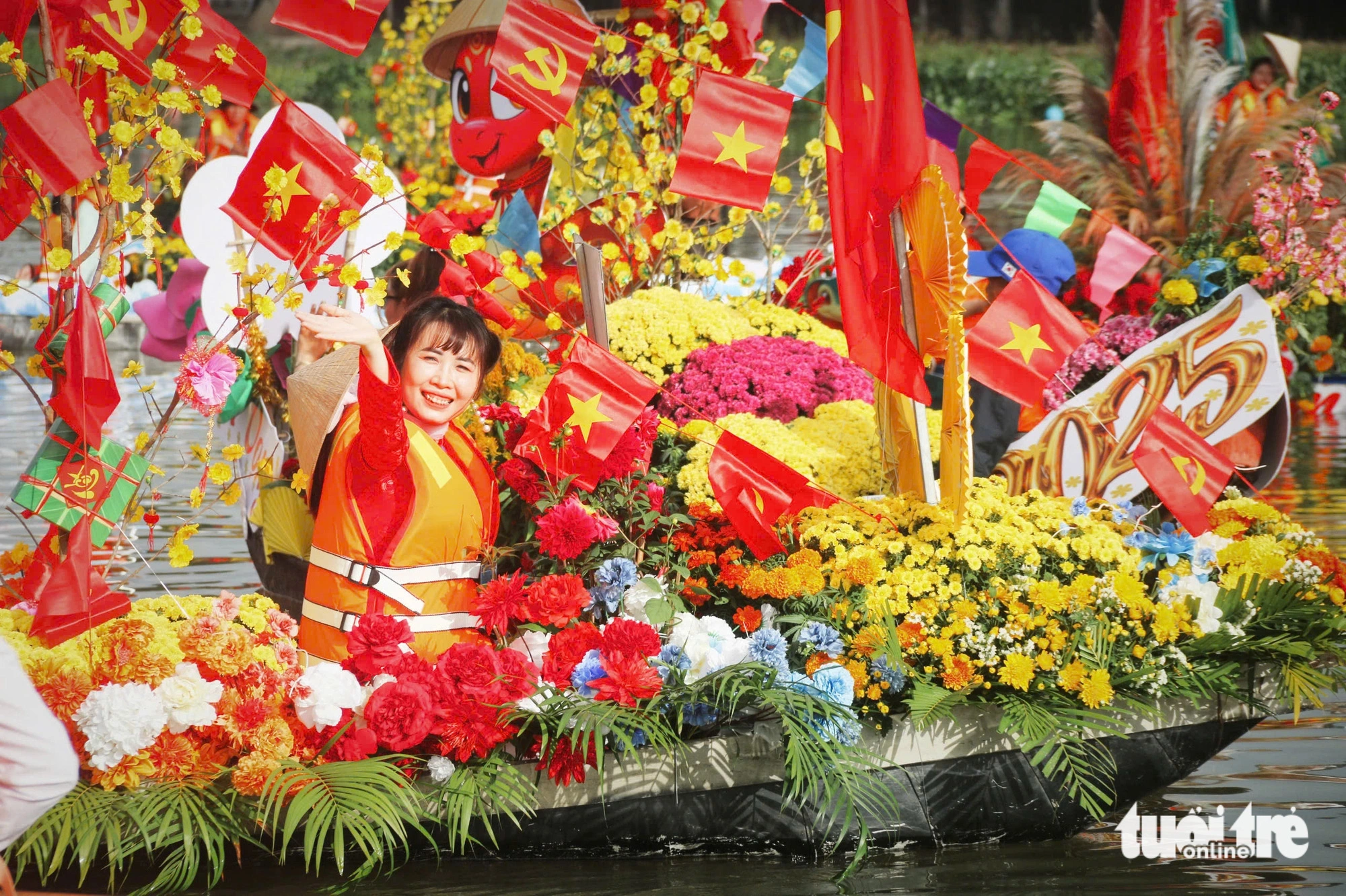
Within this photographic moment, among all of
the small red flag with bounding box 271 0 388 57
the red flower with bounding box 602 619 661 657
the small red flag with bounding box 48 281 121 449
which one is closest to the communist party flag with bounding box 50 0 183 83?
the small red flag with bounding box 271 0 388 57

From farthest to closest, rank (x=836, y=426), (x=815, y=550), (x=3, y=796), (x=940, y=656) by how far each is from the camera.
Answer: (x=836, y=426) → (x=815, y=550) → (x=940, y=656) → (x=3, y=796)

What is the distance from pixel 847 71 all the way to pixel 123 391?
8605mm

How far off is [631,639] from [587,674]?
0.43ft

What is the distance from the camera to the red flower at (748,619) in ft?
10.6

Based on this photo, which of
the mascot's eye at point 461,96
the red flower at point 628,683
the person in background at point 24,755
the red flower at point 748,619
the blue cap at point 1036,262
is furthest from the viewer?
the mascot's eye at point 461,96

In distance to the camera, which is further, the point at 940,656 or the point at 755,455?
the point at 755,455

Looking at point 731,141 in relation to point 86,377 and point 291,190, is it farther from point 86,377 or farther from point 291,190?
point 86,377

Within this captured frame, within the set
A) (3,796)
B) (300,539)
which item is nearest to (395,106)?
(300,539)

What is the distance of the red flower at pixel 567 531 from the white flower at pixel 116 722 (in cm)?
98

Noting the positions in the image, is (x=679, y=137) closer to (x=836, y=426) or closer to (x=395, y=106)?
(x=836, y=426)

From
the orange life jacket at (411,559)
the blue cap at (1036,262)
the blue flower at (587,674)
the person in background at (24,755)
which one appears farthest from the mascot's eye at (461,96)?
the person in background at (24,755)

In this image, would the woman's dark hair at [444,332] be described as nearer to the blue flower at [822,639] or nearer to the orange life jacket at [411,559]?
the orange life jacket at [411,559]

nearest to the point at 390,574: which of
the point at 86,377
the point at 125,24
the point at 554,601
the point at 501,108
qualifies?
the point at 554,601

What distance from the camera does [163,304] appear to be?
5.19 m
